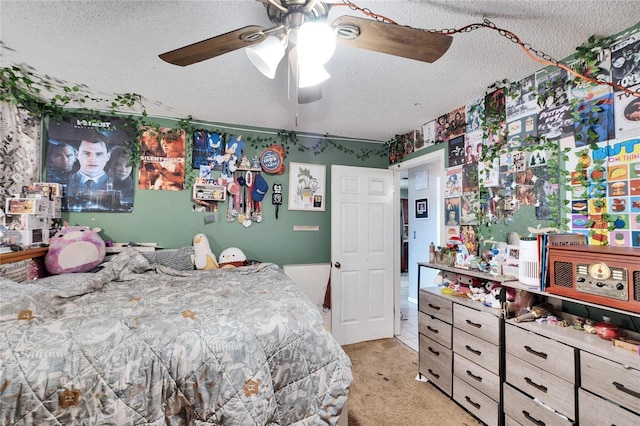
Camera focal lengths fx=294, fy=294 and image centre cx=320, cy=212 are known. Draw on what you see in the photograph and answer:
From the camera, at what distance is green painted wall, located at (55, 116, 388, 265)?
2951mm

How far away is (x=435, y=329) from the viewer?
93.4 inches

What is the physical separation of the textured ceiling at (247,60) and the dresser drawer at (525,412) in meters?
2.09

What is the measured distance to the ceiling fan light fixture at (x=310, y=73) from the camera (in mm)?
1300

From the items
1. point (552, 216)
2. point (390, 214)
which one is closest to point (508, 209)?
point (552, 216)

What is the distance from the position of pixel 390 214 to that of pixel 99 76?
3.08 m

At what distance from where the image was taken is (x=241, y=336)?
1370 mm

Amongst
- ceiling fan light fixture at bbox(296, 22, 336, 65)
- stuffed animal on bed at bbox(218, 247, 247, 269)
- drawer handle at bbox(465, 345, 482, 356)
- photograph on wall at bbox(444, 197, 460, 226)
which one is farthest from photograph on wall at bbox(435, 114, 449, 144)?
stuffed animal on bed at bbox(218, 247, 247, 269)

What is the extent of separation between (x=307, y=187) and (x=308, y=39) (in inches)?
95.5

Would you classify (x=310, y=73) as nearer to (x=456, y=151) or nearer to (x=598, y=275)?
(x=598, y=275)

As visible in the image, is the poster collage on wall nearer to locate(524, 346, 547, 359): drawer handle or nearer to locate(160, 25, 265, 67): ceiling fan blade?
locate(524, 346, 547, 359): drawer handle

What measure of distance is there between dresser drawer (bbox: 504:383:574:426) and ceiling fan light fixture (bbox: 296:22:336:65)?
2125 millimetres

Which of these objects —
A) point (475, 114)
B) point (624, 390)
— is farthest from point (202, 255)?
point (624, 390)

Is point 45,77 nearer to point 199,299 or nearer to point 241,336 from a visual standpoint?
point 199,299

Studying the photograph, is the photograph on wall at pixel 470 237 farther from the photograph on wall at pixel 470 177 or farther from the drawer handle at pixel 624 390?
the drawer handle at pixel 624 390
